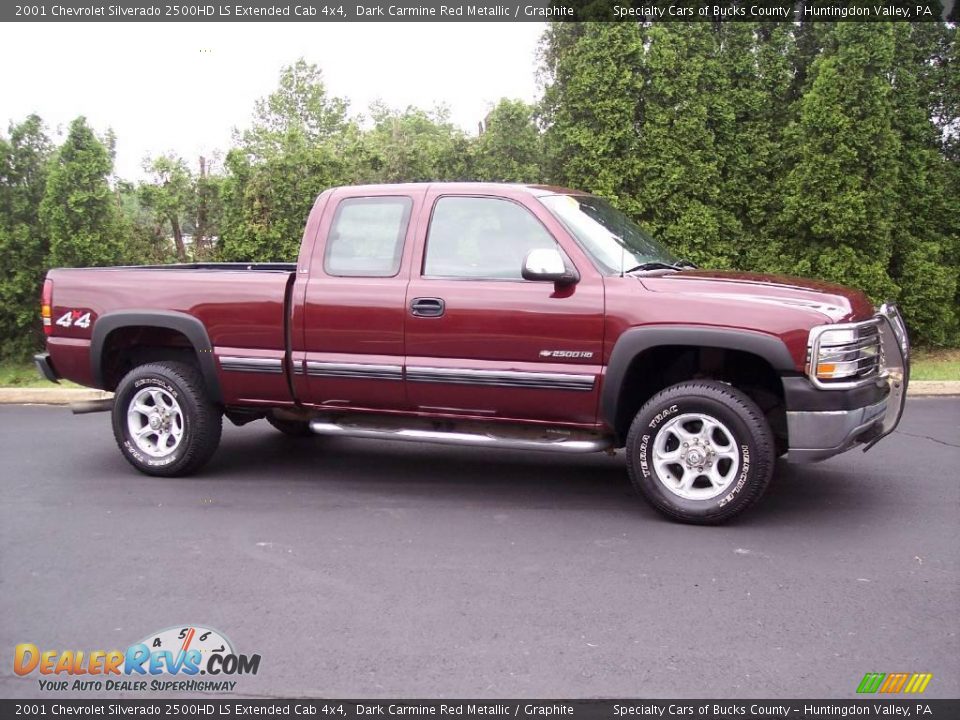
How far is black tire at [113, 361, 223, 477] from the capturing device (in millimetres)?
6074

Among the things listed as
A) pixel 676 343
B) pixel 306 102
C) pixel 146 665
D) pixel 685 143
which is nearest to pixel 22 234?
pixel 685 143

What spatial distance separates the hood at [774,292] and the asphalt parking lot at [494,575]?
4.04 feet

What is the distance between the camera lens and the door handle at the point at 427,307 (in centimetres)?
539

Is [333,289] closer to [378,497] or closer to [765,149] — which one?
[378,497]

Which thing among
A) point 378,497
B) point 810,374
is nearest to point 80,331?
point 378,497

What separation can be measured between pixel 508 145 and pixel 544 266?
6695 mm

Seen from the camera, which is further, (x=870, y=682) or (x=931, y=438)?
(x=931, y=438)

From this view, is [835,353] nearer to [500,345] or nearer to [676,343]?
[676,343]

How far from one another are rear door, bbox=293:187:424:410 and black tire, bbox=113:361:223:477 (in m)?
0.83

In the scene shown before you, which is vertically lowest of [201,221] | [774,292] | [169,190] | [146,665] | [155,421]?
[146,665]

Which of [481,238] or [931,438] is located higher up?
[481,238]

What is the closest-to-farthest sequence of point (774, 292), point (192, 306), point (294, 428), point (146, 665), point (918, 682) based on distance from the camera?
point (918, 682)
point (146, 665)
point (774, 292)
point (192, 306)
point (294, 428)

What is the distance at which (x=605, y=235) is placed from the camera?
5.52 m

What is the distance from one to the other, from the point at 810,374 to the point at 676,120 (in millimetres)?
6832
